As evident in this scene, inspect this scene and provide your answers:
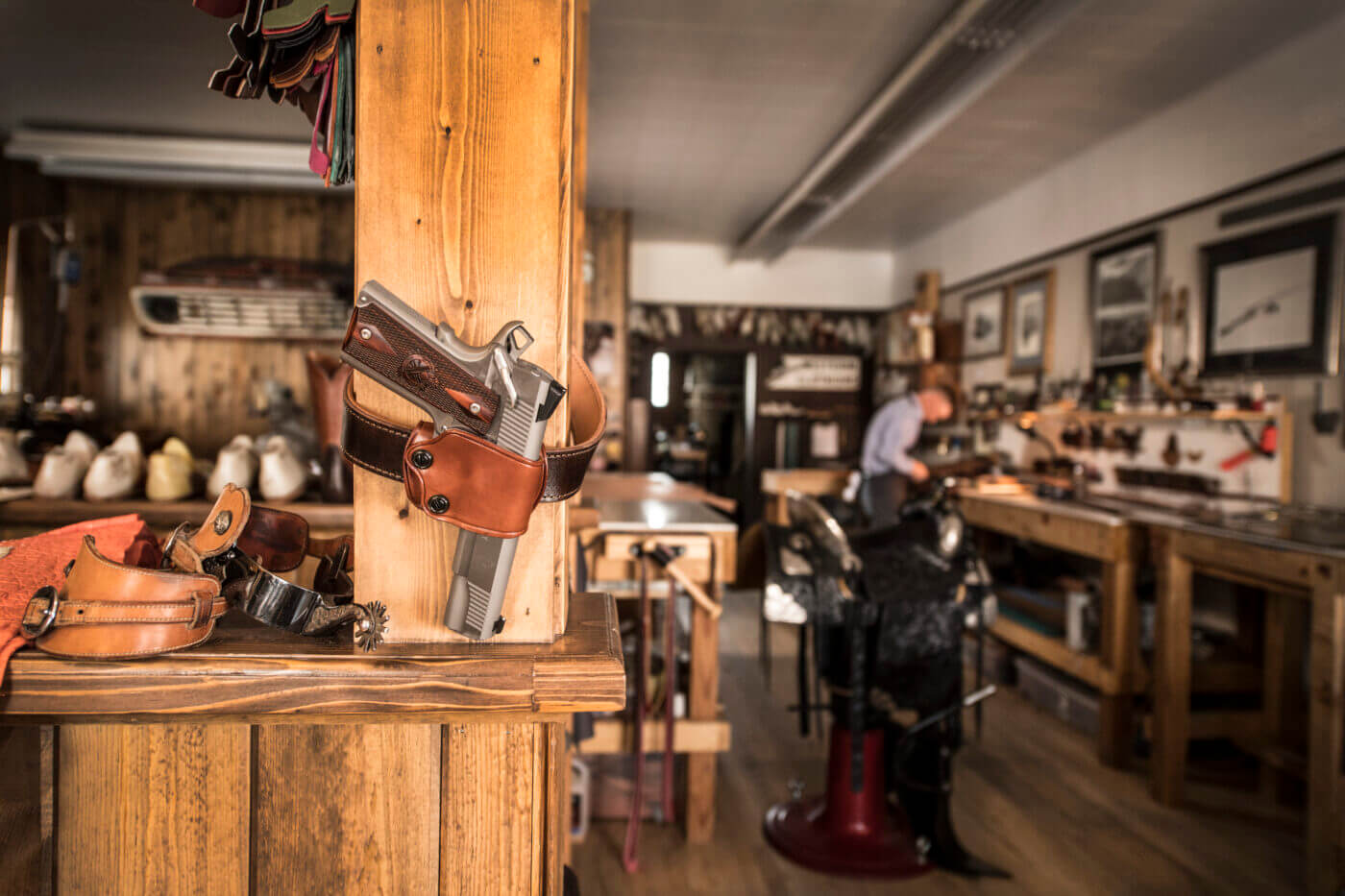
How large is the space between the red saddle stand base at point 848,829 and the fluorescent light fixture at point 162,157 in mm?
4144

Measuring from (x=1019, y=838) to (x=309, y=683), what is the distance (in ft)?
8.13

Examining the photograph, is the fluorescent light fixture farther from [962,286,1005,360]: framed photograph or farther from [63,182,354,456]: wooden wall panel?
[962,286,1005,360]: framed photograph

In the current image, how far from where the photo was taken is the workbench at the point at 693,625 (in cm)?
245

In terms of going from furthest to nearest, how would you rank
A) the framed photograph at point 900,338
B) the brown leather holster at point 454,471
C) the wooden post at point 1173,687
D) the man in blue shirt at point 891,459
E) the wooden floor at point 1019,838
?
the framed photograph at point 900,338
the man in blue shirt at point 891,459
the wooden post at point 1173,687
the wooden floor at point 1019,838
the brown leather holster at point 454,471

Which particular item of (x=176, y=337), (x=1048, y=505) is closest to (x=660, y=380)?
(x=176, y=337)

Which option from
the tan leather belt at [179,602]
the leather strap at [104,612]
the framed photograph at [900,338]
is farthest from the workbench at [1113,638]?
the leather strap at [104,612]

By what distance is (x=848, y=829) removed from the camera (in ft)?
8.18

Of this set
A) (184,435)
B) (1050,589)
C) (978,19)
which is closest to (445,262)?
(978,19)

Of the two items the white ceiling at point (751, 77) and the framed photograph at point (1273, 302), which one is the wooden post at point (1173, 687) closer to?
the framed photograph at point (1273, 302)

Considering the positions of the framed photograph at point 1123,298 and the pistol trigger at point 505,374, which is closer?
the pistol trigger at point 505,374

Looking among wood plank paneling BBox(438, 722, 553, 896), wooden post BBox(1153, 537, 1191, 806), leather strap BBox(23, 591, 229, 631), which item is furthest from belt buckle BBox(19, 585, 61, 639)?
wooden post BBox(1153, 537, 1191, 806)

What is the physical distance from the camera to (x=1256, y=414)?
3.24 meters

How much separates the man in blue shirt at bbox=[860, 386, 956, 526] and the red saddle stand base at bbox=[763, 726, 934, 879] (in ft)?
9.18

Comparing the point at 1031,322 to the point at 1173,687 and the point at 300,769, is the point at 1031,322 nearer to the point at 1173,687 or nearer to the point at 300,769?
the point at 1173,687
